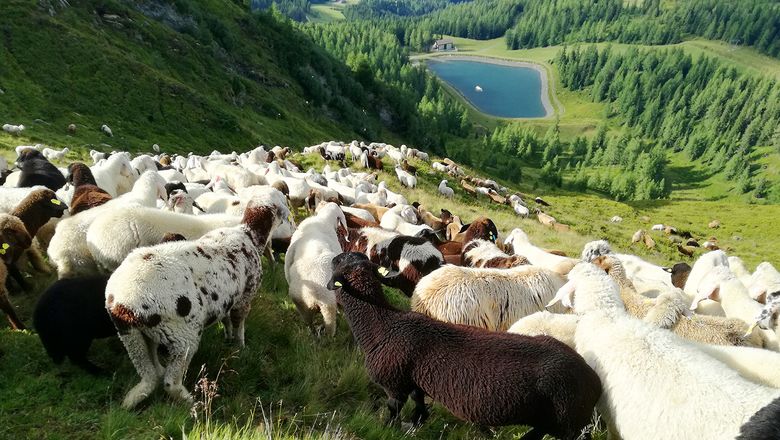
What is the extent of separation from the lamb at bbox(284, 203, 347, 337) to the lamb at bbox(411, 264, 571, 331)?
1.33 m

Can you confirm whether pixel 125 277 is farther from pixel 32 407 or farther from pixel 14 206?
pixel 14 206

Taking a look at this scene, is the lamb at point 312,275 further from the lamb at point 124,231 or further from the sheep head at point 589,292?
the sheep head at point 589,292

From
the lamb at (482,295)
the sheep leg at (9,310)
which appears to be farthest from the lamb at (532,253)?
the sheep leg at (9,310)

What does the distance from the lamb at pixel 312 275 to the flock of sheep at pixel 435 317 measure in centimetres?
3

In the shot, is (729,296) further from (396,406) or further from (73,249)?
(73,249)

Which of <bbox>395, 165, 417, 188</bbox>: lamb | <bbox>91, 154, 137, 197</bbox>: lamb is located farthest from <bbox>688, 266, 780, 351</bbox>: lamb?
<bbox>395, 165, 417, 188</bbox>: lamb

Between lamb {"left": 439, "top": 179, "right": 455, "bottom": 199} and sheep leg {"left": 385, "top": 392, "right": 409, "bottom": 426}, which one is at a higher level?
sheep leg {"left": 385, "top": 392, "right": 409, "bottom": 426}

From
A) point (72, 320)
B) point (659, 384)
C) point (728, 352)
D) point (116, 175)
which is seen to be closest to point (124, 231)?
point (72, 320)

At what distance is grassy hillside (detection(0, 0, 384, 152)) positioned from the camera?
31.3 meters

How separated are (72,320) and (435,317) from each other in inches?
173

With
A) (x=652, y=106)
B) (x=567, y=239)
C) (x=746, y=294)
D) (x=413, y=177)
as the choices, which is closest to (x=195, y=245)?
(x=746, y=294)

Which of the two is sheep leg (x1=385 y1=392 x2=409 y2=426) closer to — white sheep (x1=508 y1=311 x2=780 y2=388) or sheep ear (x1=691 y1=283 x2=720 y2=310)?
white sheep (x1=508 y1=311 x2=780 y2=388)

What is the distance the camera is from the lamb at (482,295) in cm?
644

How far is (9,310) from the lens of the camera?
17.7ft
